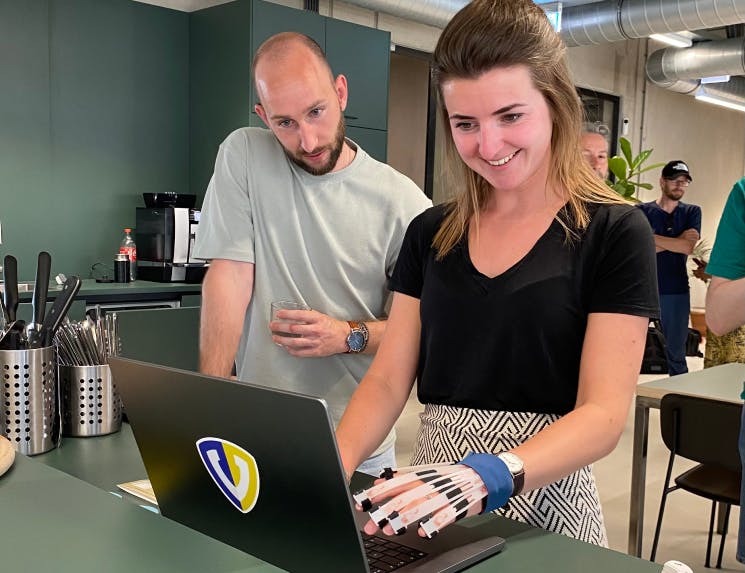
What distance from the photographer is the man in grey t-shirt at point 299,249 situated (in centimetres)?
168

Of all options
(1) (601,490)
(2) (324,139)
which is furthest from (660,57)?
(2) (324,139)

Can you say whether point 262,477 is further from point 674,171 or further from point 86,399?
point 674,171

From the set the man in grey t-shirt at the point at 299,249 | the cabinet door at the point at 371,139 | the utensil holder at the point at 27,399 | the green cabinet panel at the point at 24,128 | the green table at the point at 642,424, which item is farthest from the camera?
the cabinet door at the point at 371,139

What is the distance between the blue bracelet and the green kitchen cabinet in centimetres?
404

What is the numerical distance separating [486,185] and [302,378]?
623mm

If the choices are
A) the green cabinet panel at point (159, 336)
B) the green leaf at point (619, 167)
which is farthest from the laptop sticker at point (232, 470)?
the green leaf at point (619, 167)

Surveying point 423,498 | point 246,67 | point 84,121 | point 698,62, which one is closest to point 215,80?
point 246,67

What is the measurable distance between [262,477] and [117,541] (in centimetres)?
15

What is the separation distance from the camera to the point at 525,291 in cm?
117

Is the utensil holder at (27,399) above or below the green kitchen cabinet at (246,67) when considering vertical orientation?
below

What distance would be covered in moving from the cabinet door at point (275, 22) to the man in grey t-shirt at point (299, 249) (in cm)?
327

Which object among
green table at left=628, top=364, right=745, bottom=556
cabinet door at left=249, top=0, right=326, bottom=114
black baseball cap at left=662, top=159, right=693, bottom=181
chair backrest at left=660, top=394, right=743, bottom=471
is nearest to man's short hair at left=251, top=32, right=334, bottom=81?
chair backrest at left=660, top=394, right=743, bottom=471

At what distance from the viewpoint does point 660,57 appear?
8398 millimetres

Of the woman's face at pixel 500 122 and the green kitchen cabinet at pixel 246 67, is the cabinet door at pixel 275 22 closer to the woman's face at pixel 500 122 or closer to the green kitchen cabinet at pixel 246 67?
the green kitchen cabinet at pixel 246 67
